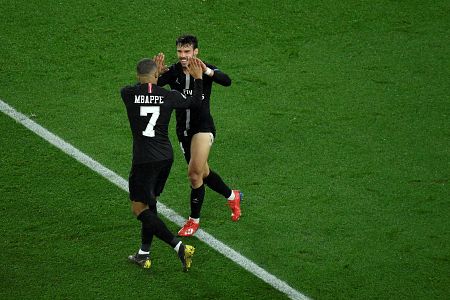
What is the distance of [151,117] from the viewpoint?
7.98 meters

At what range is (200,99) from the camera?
8.12m

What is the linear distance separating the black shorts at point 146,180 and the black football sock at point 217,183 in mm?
1155

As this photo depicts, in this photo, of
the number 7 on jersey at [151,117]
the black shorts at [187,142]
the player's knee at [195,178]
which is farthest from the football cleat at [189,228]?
the number 7 on jersey at [151,117]

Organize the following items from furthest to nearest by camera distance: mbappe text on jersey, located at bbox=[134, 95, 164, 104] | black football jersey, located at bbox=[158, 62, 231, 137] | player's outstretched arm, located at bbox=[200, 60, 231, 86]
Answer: black football jersey, located at bbox=[158, 62, 231, 137] < player's outstretched arm, located at bbox=[200, 60, 231, 86] < mbappe text on jersey, located at bbox=[134, 95, 164, 104]

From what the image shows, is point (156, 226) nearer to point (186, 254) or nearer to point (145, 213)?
point (145, 213)

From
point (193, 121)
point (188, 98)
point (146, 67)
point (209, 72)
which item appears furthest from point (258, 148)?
point (146, 67)

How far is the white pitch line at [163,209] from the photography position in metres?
8.15

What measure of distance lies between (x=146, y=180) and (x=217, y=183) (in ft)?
4.56

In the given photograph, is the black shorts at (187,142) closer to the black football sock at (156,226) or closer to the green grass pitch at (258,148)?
the green grass pitch at (258,148)

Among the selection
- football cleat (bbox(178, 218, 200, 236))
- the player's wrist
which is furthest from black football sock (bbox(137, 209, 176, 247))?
the player's wrist

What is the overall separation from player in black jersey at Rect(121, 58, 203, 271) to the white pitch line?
2.11ft

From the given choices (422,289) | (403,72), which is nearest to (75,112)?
(403,72)

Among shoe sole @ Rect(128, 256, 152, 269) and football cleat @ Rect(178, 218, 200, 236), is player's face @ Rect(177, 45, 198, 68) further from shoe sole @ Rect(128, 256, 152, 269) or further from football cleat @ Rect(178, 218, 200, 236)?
shoe sole @ Rect(128, 256, 152, 269)

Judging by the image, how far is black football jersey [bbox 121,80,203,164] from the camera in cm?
796
